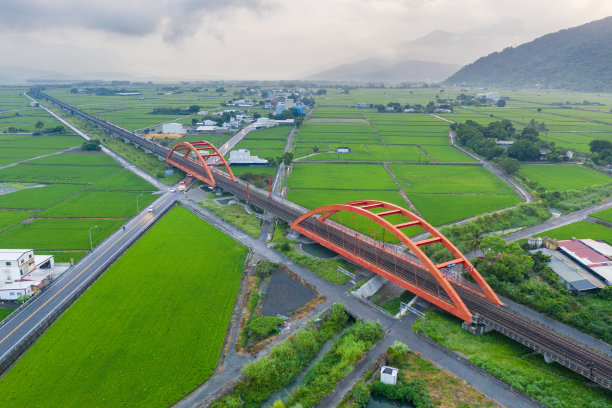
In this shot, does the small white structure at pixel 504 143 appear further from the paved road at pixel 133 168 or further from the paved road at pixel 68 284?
the paved road at pixel 68 284

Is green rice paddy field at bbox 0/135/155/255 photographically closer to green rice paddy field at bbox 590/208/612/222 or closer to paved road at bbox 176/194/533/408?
paved road at bbox 176/194/533/408

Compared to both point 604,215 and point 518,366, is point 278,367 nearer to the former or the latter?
point 518,366

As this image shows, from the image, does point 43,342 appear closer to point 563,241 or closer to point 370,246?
point 370,246

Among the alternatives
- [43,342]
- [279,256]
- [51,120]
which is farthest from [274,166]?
[51,120]

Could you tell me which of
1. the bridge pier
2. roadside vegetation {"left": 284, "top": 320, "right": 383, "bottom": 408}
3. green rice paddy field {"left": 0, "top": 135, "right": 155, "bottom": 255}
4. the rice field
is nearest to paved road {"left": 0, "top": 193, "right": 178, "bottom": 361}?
green rice paddy field {"left": 0, "top": 135, "right": 155, "bottom": 255}

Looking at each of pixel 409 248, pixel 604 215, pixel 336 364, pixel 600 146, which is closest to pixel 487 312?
pixel 409 248
